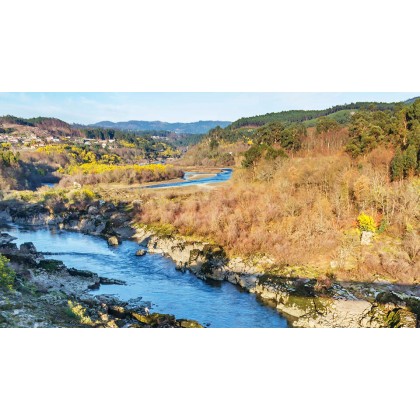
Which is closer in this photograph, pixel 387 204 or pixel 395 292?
pixel 395 292

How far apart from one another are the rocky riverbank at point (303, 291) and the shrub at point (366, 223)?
175 cm

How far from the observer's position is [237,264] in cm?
1034

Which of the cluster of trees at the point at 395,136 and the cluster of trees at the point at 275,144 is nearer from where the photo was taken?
the cluster of trees at the point at 395,136

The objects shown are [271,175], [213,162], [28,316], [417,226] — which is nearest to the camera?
[28,316]

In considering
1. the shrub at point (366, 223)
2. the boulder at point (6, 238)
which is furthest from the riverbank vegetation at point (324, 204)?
the boulder at point (6, 238)

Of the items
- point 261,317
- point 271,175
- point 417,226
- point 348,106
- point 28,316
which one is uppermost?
point 348,106

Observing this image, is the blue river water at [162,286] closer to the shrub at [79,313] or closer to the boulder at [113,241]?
the boulder at [113,241]

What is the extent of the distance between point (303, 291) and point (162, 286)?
10.4 ft

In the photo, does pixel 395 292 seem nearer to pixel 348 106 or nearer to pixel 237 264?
pixel 237 264

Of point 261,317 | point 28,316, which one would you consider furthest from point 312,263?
point 28,316

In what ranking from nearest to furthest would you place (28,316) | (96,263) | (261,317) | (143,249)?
(28,316), (261,317), (96,263), (143,249)

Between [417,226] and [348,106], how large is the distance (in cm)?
1318

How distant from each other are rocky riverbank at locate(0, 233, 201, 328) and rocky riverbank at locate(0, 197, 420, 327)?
2198mm

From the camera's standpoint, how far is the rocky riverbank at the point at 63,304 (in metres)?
6.17
